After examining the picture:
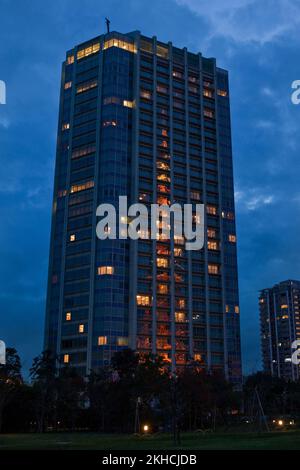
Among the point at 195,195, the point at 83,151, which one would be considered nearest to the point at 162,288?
the point at 195,195

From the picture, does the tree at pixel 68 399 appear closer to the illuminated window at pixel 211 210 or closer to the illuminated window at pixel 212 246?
the illuminated window at pixel 212 246

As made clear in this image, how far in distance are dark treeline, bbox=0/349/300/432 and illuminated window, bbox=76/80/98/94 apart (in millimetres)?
98791

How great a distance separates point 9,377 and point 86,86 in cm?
11741

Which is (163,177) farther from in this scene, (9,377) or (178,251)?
(9,377)

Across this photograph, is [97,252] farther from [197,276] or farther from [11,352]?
[11,352]

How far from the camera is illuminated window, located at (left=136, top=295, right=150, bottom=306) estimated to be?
16912cm

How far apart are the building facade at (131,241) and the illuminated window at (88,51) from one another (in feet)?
1.39

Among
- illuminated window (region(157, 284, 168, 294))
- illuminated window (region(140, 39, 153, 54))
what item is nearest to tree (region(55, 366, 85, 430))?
illuminated window (region(157, 284, 168, 294))

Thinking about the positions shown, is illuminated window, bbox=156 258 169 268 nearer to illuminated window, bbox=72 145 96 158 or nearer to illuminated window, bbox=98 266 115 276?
illuminated window, bbox=98 266 115 276

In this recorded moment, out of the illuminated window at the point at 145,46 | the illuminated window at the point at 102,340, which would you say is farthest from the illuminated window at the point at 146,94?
the illuminated window at the point at 102,340

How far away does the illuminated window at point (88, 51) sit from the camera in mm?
192875

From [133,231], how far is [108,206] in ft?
37.3

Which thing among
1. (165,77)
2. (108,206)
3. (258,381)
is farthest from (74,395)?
(165,77)

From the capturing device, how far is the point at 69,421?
123875mm
